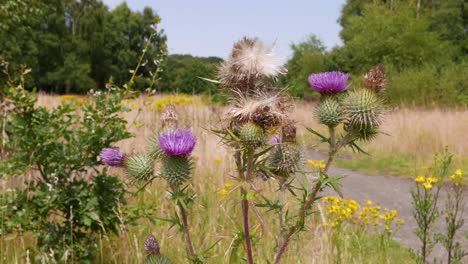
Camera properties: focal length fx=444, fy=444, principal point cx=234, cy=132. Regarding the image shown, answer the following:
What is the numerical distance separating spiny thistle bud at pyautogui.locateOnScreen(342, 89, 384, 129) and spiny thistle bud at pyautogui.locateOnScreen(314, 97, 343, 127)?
0.04 metres

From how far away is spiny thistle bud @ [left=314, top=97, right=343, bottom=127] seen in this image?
1.77m

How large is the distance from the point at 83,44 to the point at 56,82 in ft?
15.6

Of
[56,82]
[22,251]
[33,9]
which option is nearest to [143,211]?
[22,251]

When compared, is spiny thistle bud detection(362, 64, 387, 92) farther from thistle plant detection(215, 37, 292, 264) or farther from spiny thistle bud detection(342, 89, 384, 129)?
thistle plant detection(215, 37, 292, 264)

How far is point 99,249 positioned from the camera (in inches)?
127

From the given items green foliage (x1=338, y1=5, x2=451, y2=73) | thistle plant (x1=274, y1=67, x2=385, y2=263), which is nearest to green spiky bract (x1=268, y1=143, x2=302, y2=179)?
thistle plant (x1=274, y1=67, x2=385, y2=263)

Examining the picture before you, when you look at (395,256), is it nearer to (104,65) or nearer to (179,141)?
(179,141)

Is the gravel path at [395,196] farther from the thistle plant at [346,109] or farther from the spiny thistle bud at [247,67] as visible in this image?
the spiny thistle bud at [247,67]

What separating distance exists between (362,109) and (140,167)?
95cm

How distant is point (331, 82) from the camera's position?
1.87m

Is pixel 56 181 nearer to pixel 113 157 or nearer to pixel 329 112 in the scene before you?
pixel 113 157

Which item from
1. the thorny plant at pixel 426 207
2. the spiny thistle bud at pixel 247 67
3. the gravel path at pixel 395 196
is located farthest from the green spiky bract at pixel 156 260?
the gravel path at pixel 395 196

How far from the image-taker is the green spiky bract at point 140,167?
1889 mm

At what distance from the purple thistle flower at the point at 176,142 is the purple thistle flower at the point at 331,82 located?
0.60m
